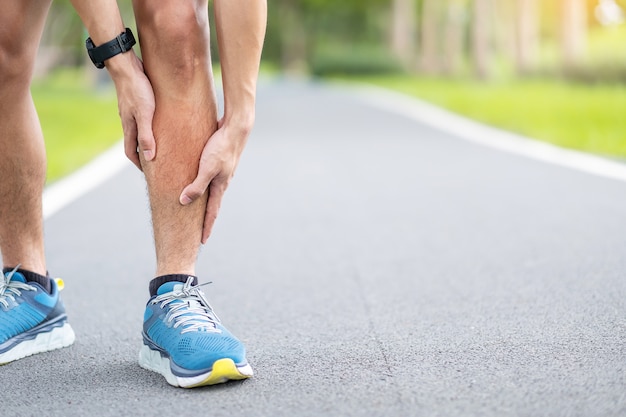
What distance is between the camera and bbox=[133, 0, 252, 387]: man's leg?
2.50m

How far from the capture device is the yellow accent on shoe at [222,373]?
8.04 ft

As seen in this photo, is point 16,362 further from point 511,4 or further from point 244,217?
point 511,4

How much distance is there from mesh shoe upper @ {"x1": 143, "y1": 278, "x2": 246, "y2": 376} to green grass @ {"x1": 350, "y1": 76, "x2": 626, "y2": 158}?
6.79 meters

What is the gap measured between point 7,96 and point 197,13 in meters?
0.70

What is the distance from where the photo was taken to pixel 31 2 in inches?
107

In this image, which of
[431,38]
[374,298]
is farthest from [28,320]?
[431,38]

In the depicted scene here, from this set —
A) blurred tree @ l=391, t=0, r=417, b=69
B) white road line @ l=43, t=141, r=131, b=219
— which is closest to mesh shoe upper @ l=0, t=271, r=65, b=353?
white road line @ l=43, t=141, r=131, b=219

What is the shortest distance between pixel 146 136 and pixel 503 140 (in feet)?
29.5

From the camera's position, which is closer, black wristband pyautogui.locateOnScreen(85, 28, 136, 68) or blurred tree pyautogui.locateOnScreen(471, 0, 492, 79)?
black wristband pyautogui.locateOnScreen(85, 28, 136, 68)

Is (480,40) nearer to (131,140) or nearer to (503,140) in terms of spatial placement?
(503,140)

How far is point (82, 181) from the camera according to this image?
770cm

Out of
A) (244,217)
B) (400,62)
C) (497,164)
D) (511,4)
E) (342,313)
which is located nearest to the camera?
(342,313)

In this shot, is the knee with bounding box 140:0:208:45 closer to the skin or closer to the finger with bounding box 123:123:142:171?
the skin

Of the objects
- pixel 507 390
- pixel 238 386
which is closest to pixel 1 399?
pixel 238 386
